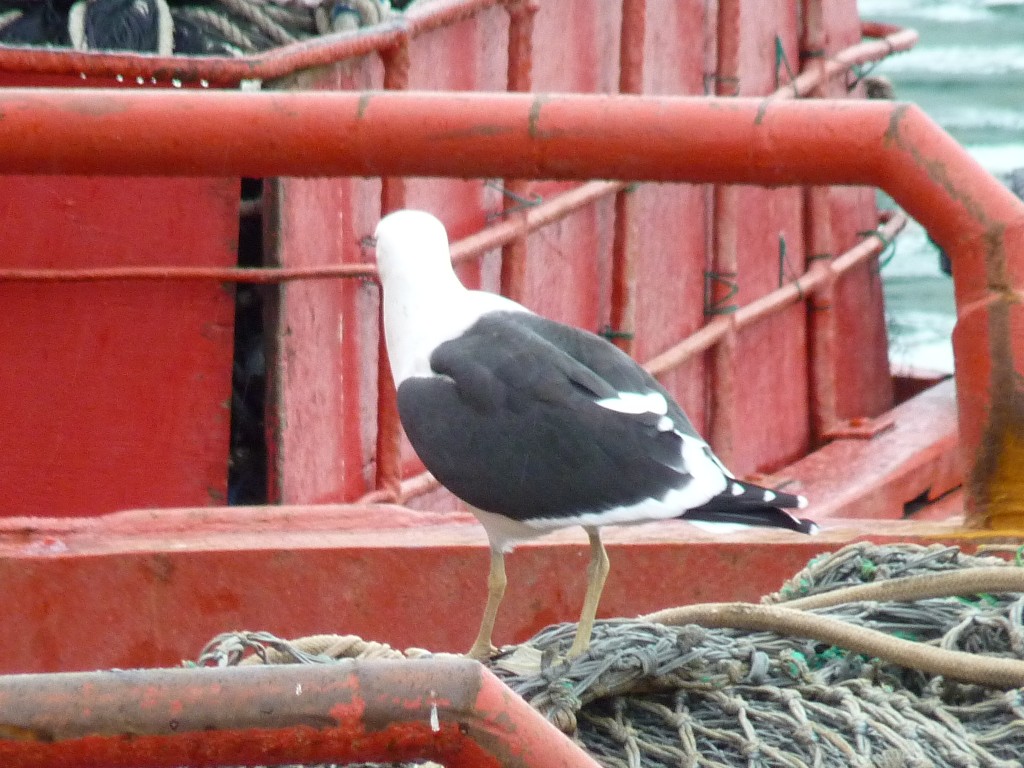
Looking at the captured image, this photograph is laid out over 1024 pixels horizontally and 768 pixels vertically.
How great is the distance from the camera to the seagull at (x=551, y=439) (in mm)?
2258

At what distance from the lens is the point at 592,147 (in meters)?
2.75

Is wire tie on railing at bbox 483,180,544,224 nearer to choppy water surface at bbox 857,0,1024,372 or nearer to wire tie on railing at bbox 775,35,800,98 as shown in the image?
wire tie on railing at bbox 775,35,800,98

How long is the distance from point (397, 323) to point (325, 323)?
6.67 feet

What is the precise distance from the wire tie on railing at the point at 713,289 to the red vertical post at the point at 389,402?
7.19ft

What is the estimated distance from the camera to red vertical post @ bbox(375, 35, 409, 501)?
4.45m

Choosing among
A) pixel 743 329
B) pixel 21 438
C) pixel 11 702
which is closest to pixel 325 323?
pixel 21 438

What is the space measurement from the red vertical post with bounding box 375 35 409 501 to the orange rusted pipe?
153 cm

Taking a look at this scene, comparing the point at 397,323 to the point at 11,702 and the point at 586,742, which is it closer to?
the point at 586,742

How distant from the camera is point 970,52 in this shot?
21.0 metres

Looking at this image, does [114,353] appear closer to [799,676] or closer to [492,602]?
[492,602]

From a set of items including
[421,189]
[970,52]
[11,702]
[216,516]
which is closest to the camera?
[11,702]

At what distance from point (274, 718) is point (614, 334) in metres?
4.70

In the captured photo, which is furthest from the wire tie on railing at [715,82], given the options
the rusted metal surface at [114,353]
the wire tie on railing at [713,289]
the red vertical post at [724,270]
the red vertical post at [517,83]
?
the rusted metal surface at [114,353]

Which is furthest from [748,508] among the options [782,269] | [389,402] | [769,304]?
[782,269]
